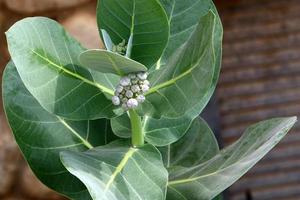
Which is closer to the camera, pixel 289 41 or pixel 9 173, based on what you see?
pixel 9 173

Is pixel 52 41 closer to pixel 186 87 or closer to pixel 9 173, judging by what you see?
pixel 186 87

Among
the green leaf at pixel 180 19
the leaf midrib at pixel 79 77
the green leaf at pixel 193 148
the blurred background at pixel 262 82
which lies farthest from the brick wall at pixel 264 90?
the leaf midrib at pixel 79 77

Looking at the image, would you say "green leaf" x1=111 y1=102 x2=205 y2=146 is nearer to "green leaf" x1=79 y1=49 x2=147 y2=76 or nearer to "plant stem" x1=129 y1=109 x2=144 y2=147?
"plant stem" x1=129 y1=109 x2=144 y2=147

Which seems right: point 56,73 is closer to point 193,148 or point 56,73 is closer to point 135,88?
point 135,88

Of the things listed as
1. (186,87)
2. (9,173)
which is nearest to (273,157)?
(9,173)

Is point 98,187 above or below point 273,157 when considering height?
above

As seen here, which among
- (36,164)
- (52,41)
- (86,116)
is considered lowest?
(36,164)
